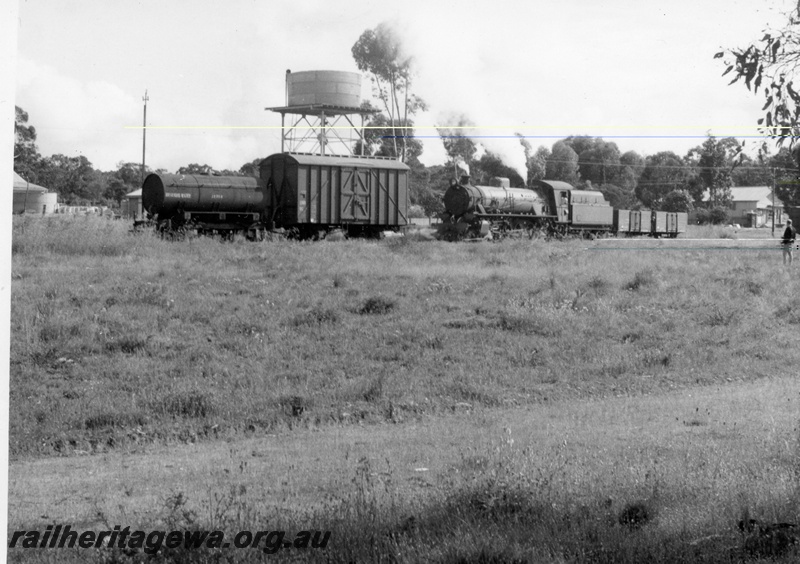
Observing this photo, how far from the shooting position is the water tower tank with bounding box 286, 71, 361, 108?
20422 millimetres

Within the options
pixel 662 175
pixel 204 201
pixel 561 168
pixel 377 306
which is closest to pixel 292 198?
pixel 204 201

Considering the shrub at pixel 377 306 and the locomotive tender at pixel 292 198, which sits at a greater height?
the locomotive tender at pixel 292 198

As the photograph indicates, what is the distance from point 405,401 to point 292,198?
23.8 m

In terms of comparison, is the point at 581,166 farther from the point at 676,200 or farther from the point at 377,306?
the point at 377,306

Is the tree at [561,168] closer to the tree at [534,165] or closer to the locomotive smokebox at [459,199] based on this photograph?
the tree at [534,165]

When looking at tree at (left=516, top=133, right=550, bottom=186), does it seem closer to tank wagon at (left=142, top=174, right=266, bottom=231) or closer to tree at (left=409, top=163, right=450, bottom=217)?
tree at (left=409, top=163, right=450, bottom=217)

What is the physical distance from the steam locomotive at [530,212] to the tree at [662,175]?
14.0 ft

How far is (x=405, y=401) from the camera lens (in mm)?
12258

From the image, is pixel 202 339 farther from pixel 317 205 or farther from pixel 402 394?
pixel 317 205

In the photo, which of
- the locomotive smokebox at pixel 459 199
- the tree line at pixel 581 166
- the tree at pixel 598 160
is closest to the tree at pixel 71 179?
the tree line at pixel 581 166

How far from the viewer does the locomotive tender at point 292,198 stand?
3186cm

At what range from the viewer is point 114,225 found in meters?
27.4

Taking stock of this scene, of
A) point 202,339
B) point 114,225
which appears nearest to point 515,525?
point 202,339

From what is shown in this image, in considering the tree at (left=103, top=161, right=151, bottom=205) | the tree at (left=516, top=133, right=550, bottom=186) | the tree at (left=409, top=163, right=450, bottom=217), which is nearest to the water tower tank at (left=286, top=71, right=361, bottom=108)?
the tree at (left=516, top=133, right=550, bottom=186)
